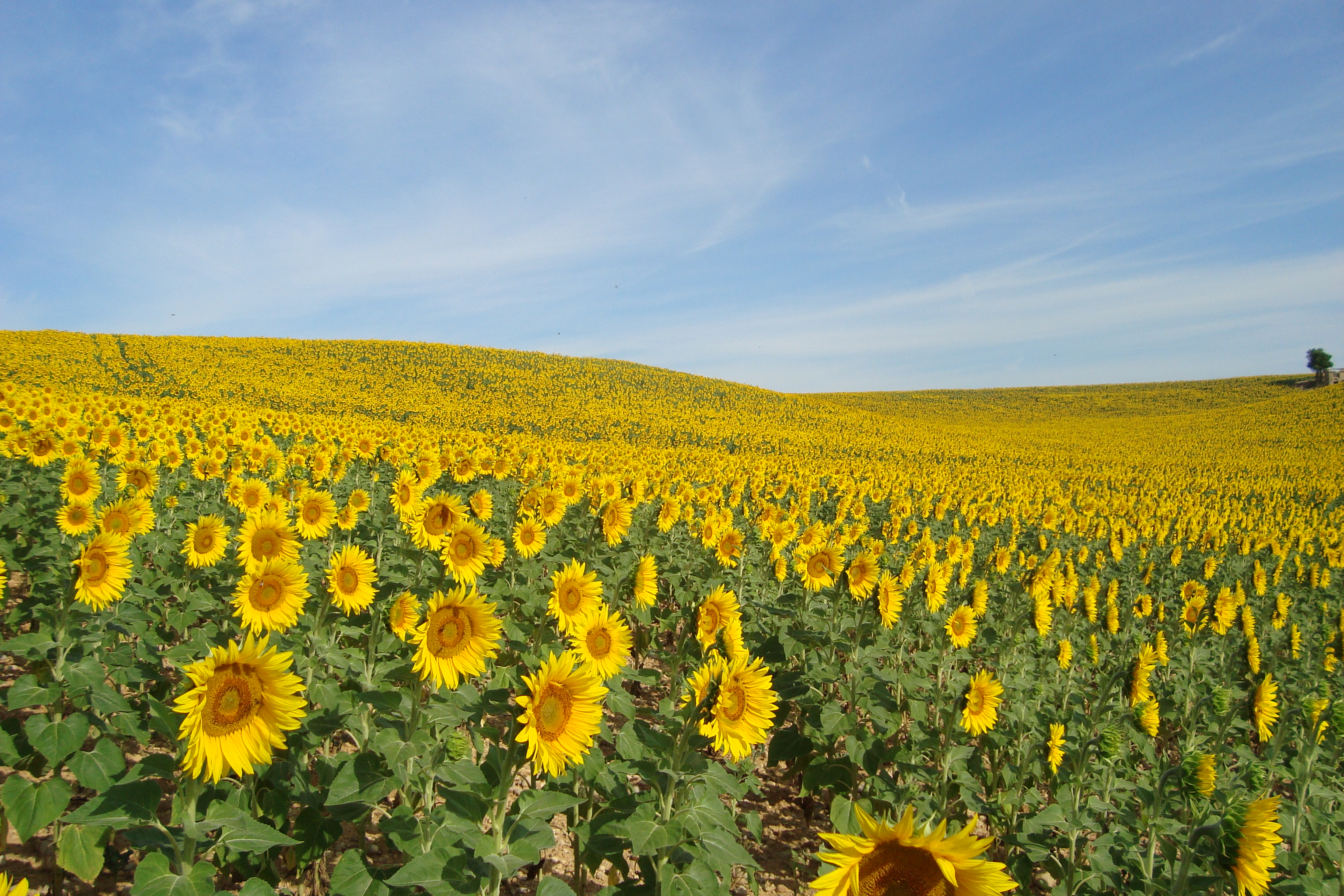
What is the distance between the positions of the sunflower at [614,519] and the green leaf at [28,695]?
12.0 feet

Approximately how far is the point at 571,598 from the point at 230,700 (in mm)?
1705

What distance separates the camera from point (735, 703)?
2680 millimetres

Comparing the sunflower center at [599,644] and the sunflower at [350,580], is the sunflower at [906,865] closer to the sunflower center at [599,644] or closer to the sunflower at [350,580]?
the sunflower center at [599,644]

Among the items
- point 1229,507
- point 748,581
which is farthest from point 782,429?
point 748,581

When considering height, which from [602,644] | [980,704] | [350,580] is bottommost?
[980,704]

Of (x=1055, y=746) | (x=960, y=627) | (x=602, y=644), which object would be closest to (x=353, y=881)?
(x=602, y=644)

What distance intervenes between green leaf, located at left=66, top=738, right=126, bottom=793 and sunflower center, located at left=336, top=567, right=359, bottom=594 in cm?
123

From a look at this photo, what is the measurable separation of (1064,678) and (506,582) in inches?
234

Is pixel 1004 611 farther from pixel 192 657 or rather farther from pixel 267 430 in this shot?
pixel 267 430

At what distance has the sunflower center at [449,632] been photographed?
2805 mm

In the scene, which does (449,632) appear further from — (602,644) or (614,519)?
(614,519)

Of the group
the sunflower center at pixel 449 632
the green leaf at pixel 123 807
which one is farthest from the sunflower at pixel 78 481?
the sunflower center at pixel 449 632

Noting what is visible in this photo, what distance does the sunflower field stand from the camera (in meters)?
2.40

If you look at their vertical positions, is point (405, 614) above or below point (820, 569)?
above
